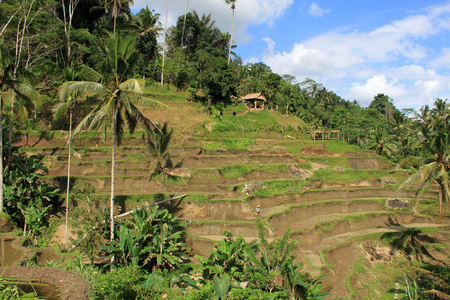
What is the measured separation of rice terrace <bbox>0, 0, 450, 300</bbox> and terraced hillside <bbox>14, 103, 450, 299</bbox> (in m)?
0.11

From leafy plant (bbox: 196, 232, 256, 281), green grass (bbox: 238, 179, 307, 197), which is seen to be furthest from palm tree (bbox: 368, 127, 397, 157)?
leafy plant (bbox: 196, 232, 256, 281)

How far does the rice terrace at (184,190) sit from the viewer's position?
10.1 metres

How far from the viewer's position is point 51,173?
19.7 meters

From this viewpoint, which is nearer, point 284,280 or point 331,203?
point 284,280

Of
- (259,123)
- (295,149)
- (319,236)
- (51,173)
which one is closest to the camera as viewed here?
(319,236)

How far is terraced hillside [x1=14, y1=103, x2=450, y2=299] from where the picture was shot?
1598 cm

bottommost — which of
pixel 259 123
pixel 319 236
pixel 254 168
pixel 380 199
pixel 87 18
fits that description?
pixel 319 236

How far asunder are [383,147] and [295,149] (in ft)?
51.3

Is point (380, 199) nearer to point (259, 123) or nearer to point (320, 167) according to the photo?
point (320, 167)

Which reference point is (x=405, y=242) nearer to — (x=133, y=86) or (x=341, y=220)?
(x=341, y=220)

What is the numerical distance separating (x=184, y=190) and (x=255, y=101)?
833 inches

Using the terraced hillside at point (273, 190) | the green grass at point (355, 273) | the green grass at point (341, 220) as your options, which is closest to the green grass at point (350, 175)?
the terraced hillside at point (273, 190)

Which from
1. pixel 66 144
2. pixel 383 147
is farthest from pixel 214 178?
pixel 383 147

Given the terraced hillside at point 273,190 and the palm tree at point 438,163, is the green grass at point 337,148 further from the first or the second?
the palm tree at point 438,163
